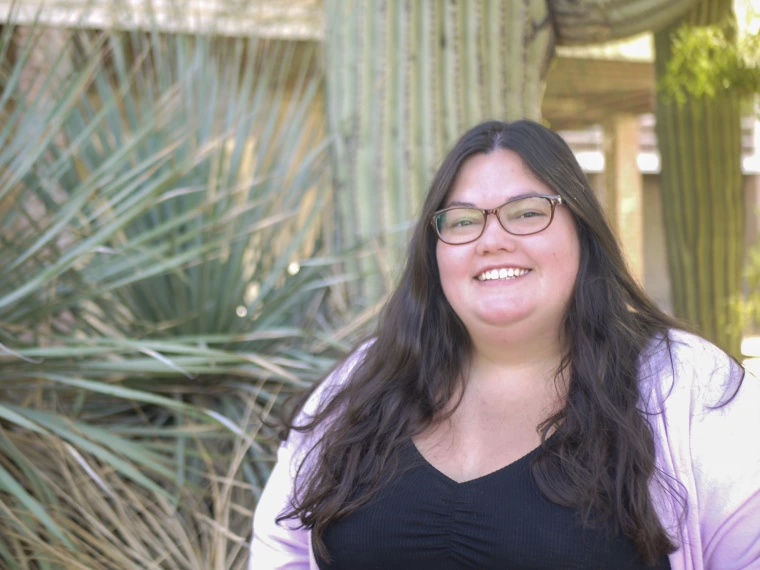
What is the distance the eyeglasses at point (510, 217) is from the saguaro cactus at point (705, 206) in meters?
2.20

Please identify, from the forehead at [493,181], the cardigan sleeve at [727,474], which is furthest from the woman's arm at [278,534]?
the cardigan sleeve at [727,474]

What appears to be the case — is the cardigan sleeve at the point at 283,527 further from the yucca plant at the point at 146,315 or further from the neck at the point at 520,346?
the neck at the point at 520,346

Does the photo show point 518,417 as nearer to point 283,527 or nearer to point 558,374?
point 558,374

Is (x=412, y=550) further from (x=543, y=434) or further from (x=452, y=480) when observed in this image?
(x=543, y=434)

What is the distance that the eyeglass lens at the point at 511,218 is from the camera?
199 cm

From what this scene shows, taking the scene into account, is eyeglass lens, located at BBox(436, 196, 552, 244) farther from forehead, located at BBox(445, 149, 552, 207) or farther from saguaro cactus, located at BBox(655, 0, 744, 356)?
saguaro cactus, located at BBox(655, 0, 744, 356)

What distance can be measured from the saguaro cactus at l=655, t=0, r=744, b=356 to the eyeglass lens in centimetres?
220

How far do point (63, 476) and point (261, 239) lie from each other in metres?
1.24

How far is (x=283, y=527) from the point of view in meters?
2.13

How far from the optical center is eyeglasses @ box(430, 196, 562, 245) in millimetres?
1990

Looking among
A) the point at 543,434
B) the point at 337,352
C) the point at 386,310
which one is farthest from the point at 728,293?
the point at 543,434

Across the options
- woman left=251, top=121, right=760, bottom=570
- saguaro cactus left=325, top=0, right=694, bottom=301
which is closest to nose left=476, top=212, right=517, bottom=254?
woman left=251, top=121, right=760, bottom=570

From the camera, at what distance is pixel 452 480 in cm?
189

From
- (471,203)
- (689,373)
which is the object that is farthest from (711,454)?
(471,203)
